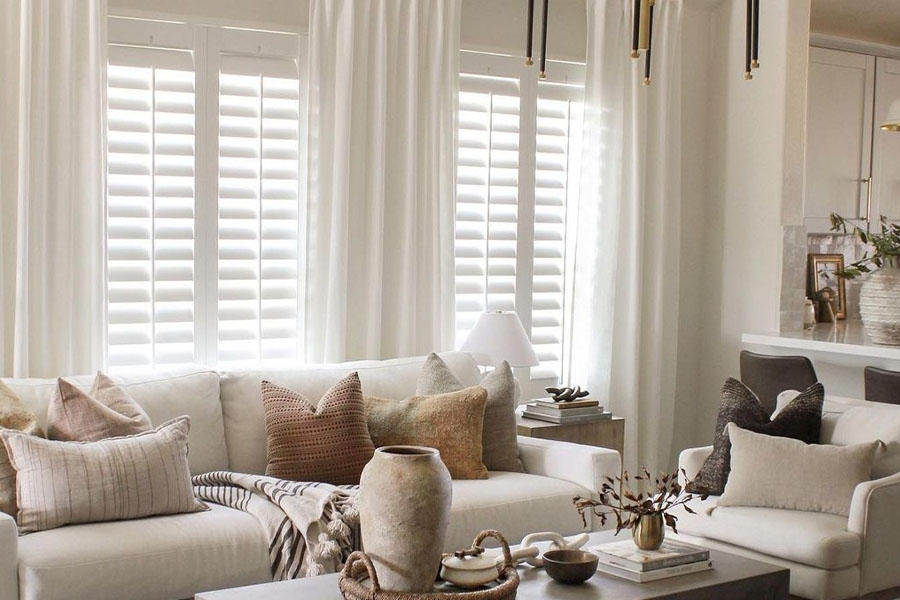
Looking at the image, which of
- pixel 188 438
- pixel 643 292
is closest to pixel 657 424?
pixel 643 292

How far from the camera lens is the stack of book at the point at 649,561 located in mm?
2727

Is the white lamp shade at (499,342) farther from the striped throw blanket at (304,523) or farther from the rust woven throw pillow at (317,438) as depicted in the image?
the striped throw blanket at (304,523)

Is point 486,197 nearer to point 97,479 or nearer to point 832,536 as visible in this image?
point 832,536

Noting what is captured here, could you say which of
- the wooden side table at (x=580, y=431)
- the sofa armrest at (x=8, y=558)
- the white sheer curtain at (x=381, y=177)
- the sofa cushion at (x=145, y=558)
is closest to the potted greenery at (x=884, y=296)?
the wooden side table at (x=580, y=431)

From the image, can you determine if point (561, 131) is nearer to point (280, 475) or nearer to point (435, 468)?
point (280, 475)

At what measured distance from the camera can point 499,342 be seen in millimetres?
4410

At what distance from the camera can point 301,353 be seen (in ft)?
14.5

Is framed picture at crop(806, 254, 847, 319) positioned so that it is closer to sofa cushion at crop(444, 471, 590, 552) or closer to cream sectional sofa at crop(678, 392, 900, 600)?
cream sectional sofa at crop(678, 392, 900, 600)

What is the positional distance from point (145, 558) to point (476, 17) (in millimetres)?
3027

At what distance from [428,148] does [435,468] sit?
2.51m

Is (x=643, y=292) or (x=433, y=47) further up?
(x=433, y=47)

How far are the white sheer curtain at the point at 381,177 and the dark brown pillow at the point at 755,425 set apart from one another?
1.38 meters

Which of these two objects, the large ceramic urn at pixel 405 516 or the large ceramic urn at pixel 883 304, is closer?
the large ceramic urn at pixel 405 516

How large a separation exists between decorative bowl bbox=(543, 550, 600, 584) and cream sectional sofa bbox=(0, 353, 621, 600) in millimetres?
797
